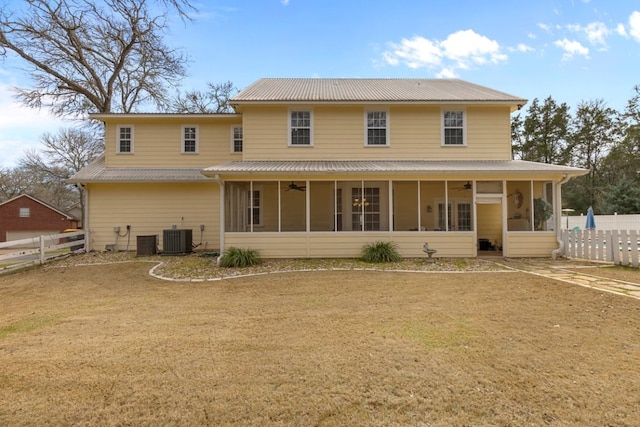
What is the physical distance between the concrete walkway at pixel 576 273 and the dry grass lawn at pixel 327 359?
729mm

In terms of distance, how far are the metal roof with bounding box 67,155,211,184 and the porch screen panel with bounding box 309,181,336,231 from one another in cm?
451

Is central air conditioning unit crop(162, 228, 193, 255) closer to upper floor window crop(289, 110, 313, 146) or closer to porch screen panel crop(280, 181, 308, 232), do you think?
porch screen panel crop(280, 181, 308, 232)

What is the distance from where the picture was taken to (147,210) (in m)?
14.1

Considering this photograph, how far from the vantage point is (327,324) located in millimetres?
4918

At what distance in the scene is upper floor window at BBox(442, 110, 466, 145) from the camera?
13289 millimetres

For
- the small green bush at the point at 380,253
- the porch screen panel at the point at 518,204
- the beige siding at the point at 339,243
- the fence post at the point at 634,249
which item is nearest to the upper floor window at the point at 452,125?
the porch screen panel at the point at 518,204

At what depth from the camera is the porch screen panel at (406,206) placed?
13.7m

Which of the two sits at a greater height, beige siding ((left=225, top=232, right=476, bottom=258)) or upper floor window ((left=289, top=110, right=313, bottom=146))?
upper floor window ((left=289, top=110, right=313, bottom=146))

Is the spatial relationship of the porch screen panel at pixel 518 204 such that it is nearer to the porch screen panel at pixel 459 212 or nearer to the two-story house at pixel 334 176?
the two-story house at pixel 334 176

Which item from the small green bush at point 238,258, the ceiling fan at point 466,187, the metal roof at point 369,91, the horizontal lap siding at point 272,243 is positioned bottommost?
the small green bush at point 238,258

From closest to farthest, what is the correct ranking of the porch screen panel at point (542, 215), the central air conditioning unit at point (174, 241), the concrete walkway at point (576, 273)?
1. the concrete walkway at point (576, 273)
2. the porch screen panel at point (542, 215)
3. the central air conditioning unit at point (174, 241)

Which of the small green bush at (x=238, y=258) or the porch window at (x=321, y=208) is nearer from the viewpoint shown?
the small green bush at (x=238, y=258)

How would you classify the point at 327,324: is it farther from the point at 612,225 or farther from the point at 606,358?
the point at 612,225

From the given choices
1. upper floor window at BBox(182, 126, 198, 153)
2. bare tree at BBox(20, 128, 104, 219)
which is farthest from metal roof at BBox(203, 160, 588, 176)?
bare tree at BBox(20, 128, 104, 219)
